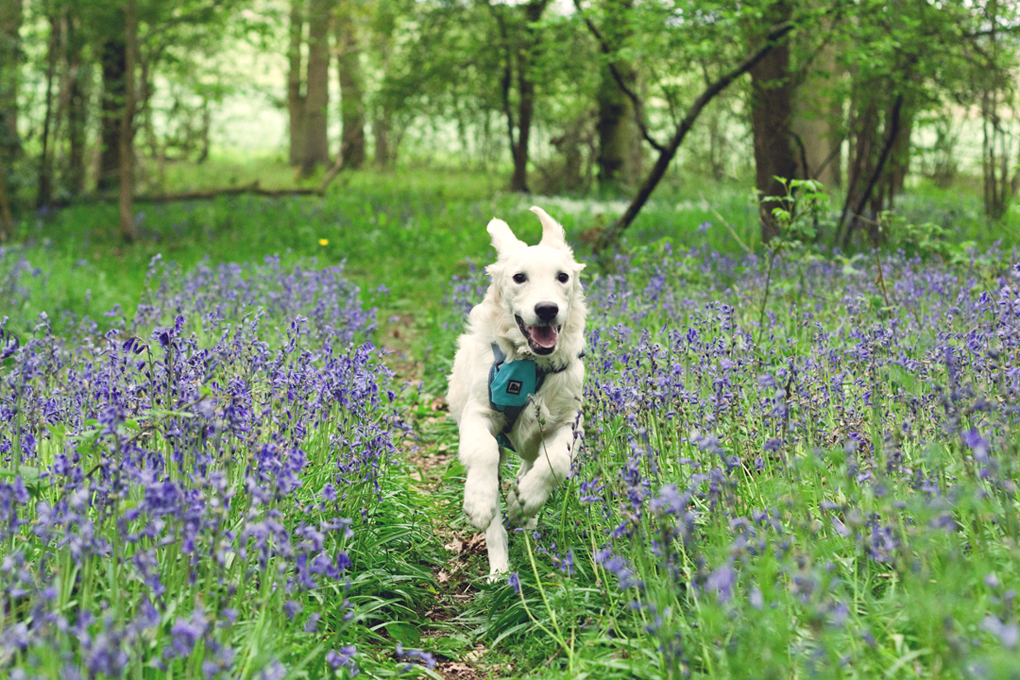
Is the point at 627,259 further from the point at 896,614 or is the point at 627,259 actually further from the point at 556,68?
the point at 556,68

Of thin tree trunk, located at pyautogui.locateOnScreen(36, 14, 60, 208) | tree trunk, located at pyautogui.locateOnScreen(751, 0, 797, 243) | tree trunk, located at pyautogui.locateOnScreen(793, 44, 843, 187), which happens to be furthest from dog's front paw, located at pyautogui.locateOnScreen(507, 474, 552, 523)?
thin tree trunk, located at pyautogui.locateOnScreen(36, 14, 60, 208)

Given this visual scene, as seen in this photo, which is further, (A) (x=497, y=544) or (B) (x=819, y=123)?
(B) (x=819, y=123)

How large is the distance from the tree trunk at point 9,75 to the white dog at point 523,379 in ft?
46.5

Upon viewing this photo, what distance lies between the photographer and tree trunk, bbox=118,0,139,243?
11.8 metres

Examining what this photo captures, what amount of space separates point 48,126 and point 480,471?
1432cm

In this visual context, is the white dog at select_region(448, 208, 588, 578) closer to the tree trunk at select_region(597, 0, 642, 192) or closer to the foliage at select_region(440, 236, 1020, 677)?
the foliage at select_region(440, 236, 1020, 677)

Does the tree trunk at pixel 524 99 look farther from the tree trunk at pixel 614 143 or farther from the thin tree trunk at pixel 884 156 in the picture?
the thin tree trunk at pixel 884 156

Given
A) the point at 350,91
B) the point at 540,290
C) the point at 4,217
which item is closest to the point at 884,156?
the point at 540,290

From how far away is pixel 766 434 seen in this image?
3768 millimetres

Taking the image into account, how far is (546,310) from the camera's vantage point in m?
3.79

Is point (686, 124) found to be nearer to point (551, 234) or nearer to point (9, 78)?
point (551, 234)

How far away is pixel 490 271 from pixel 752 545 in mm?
2157

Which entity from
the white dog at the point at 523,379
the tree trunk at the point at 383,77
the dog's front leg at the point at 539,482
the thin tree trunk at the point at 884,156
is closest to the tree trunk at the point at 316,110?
the tree trunk at the point at 383,77

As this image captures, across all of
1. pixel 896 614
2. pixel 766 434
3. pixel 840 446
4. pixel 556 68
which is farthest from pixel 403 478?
pixel 556 68
